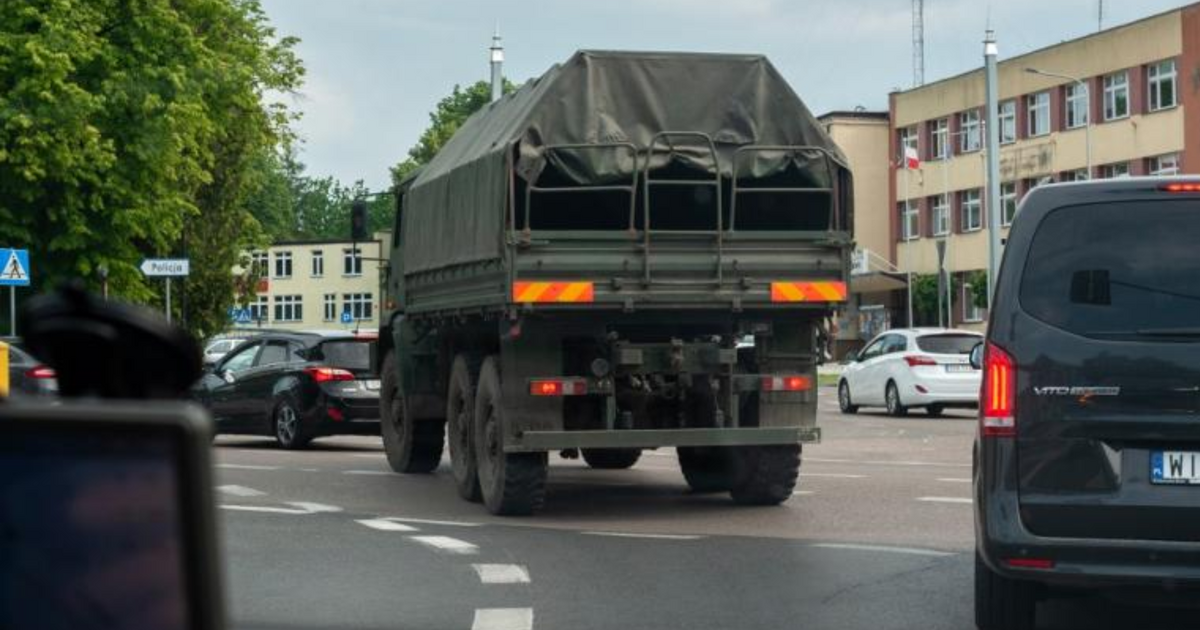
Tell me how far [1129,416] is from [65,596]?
6.76m

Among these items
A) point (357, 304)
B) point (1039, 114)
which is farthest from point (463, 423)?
point (357, 304)

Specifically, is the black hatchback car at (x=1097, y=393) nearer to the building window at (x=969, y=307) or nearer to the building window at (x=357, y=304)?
the building window at (x=969, y=307)

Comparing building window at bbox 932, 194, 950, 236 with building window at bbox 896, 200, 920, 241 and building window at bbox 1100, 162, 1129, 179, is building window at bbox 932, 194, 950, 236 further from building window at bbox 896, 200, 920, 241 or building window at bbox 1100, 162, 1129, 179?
building window at bbox 1100, 162, 1129, 179

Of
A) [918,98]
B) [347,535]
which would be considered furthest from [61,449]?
[918,98]

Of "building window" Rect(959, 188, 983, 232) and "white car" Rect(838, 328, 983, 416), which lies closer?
"white car" Rect(838, 328, 983, 416)

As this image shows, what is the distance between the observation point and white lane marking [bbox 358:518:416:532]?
1360 cm

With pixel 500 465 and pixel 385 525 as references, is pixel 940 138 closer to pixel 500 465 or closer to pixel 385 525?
pixel 500 465

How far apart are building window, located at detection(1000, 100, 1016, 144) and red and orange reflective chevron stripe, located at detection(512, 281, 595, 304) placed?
66.6 m

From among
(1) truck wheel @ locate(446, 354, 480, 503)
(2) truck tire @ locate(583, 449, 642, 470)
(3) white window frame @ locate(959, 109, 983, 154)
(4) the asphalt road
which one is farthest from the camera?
(3) white window frame @ locate(959, 109, 983, 154)

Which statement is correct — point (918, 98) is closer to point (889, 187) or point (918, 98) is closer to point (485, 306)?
point (889, 187)

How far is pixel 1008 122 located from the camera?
3098 inches

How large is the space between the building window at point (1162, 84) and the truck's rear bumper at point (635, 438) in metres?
56.9

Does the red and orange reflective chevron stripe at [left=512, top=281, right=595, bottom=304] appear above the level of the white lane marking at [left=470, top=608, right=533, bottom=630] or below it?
above

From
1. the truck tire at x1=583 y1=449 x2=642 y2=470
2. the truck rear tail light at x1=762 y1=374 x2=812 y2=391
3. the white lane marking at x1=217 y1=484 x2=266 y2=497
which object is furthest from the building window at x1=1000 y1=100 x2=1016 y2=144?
the truck rear tail light at x1=762 y1=374 x2=812 y2=391
